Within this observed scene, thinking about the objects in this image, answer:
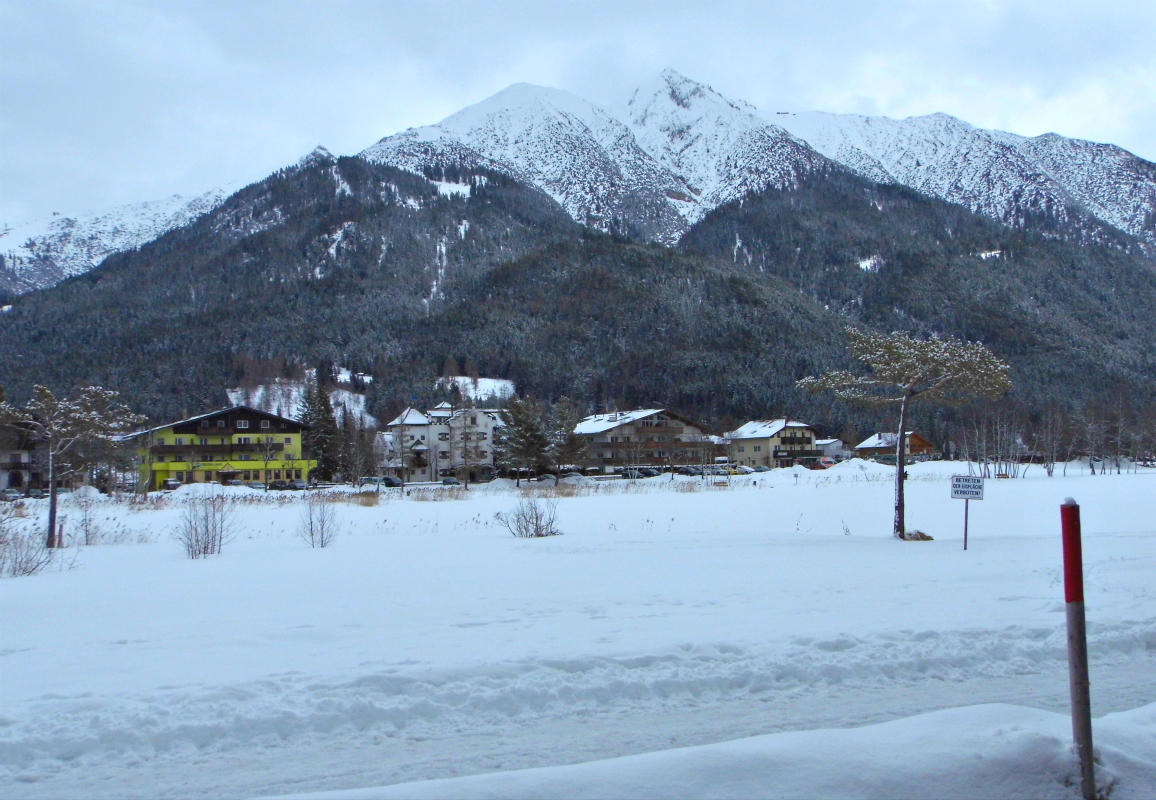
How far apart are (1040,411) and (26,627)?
142030 millimetres

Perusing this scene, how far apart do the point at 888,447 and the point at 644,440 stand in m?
40.2

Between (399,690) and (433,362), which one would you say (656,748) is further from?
(433,362)

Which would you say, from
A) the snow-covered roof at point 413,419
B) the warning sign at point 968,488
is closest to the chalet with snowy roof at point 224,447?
the snow-covered roof at point 413,419

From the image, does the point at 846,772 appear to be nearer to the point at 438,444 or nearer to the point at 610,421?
the point at 438,444

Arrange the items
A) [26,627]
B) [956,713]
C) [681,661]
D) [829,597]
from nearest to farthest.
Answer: [956,713] < [681,661] < [26,627] < [829,597]

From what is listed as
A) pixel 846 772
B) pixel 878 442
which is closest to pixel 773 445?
pixel 878 442

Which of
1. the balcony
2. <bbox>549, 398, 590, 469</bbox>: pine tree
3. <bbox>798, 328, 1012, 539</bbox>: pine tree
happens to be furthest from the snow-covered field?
the balcony

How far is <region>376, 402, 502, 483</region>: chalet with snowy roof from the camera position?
8688 cm

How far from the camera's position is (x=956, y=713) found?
453 centimetres

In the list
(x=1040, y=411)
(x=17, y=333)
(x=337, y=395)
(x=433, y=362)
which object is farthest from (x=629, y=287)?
(x=17, y=333)

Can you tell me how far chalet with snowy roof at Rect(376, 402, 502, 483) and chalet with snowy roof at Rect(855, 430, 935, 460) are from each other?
54.8m

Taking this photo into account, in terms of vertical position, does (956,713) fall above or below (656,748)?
above

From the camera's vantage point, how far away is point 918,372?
18.1 meters

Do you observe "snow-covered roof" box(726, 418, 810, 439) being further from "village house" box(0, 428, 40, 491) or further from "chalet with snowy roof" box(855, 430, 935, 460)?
"village house" box(0, 428, 40, 491)
